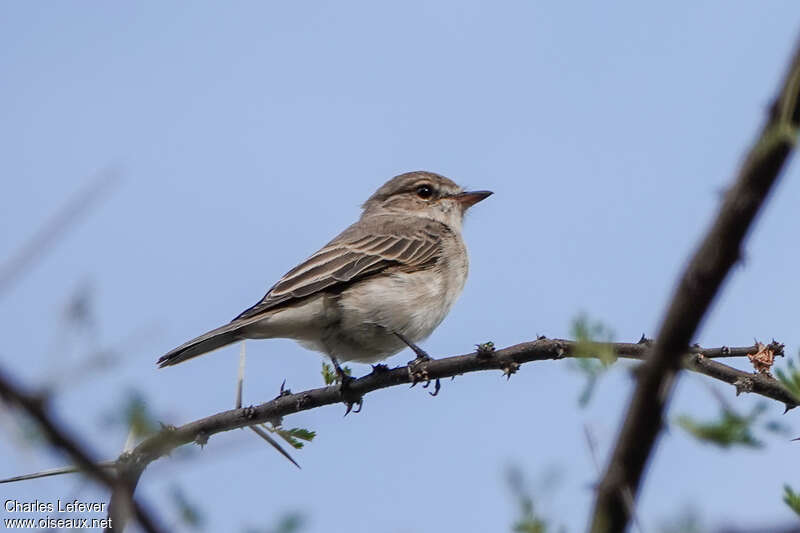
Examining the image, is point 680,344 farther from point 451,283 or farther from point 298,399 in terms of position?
point 451,283

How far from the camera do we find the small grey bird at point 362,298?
796cm

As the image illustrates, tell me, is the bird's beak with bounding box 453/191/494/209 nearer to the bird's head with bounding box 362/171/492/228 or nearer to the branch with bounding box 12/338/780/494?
the bird's head with bounding box 362/171/492/228

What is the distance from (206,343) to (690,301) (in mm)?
6333

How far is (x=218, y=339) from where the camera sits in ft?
24.4

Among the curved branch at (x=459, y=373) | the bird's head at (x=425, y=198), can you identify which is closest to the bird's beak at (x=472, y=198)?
the bird's head at (x=425, y=198)

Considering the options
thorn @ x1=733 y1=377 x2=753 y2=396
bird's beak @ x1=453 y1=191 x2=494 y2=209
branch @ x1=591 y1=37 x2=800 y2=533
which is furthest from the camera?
bird's beak @ x1=453 y1=191 x2=494 y2=209

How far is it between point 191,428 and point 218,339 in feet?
10.2

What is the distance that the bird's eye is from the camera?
11.7m

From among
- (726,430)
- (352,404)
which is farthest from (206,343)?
(726,430)

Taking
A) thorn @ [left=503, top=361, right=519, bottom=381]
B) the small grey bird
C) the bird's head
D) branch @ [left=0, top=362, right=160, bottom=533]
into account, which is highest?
the bird's head

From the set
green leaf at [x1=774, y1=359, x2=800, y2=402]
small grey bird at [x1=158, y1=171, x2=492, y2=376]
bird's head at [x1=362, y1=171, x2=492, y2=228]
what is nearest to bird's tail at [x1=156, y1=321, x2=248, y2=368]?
small grey bird at [x1=158, y1=171, x2=492, y2=376]

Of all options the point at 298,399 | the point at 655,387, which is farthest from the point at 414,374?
the point at 655,387

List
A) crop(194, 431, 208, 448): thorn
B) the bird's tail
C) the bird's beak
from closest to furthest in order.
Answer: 1. crop(194, 431, 208, 448): thorn
2. the bird's tail
3. the bird's beak

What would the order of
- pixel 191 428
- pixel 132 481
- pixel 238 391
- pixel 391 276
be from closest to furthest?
pixel 132 481
pixel 191 428
pixel 238 391
pixel 391 276
